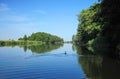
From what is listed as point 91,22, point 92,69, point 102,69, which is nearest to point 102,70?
point 102,69

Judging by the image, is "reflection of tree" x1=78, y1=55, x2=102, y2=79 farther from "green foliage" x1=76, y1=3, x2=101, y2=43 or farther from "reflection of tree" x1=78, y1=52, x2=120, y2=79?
"green foliage" x1=76, y1=3, x2=101, y2=43

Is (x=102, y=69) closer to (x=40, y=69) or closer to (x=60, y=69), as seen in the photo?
(x=60, y=69)

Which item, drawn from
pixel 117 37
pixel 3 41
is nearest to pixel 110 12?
pixel 117 37

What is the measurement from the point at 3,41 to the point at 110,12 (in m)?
101

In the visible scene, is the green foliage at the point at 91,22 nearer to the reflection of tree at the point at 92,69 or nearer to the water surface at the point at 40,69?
the water surface at the point at 40,69

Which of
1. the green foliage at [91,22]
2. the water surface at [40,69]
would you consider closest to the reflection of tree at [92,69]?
the water surface at [40,69]

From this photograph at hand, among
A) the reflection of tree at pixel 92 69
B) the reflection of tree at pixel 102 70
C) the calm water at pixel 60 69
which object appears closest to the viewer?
the reflection of tree at pixel 102 70

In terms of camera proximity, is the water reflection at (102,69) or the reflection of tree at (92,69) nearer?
the water reflection at (102,69)

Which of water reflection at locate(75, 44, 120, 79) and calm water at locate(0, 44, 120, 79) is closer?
water reflection at locate(75, 44, 120, 79)

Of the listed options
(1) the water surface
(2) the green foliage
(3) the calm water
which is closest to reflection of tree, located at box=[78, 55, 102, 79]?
(3) the calm water

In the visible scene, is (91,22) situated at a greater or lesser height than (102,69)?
greater

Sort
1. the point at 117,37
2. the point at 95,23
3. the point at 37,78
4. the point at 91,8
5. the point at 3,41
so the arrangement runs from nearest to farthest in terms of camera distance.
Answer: the point at 37,78, the point at 117,37, the point at 95,23, the point at 91,8, the point at 3,41

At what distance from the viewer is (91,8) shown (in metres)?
81.1

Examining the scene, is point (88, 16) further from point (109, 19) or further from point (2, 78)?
point (2, 78)
